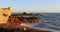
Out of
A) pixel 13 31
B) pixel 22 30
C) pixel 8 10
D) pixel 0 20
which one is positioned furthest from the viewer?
pixel 8 10

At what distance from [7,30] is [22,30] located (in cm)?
285

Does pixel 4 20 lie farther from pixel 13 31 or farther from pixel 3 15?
pixel 13 31

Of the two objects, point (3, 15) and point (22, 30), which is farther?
point (3, 15)

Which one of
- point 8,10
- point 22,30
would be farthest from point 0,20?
point 22,30

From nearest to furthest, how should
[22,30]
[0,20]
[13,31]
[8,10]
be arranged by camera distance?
1. [13,31]
2. [22,30]
3. [0,20]
4. [8,10]

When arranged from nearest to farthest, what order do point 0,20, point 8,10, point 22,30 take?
point 22,30, point 0,20, point 8,10

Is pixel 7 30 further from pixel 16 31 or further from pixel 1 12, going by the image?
pixel 1 12

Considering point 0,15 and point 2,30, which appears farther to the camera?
point 0,15

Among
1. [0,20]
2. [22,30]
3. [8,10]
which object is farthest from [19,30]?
[8,10]

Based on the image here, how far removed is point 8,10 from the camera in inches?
1901

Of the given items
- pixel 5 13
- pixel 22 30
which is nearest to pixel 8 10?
pixel 5 13

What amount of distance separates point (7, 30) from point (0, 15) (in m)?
12.3

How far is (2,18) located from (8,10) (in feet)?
18.1

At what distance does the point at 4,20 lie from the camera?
44.6m
